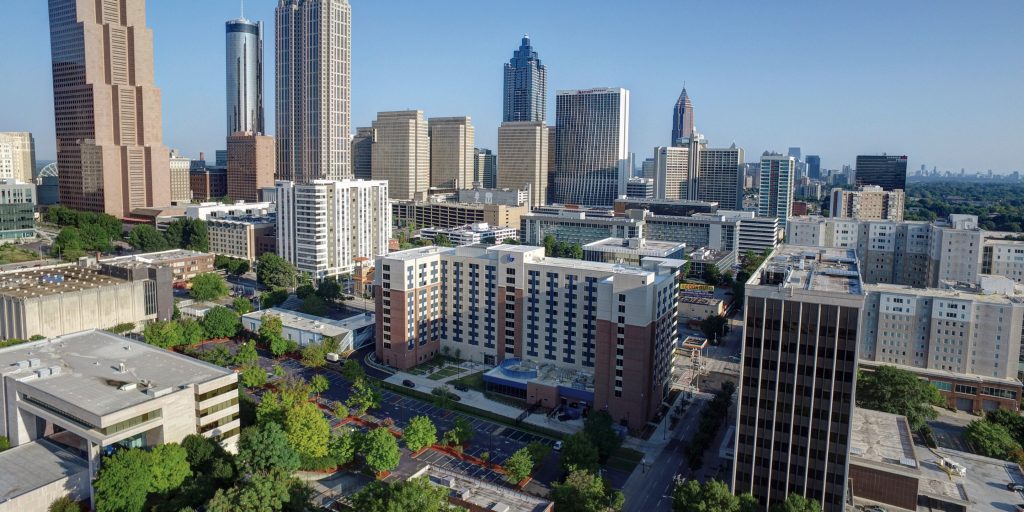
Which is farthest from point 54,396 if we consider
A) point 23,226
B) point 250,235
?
point 23,226

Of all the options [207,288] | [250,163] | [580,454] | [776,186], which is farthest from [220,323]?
[776,186]

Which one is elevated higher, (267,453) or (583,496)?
(267,453)

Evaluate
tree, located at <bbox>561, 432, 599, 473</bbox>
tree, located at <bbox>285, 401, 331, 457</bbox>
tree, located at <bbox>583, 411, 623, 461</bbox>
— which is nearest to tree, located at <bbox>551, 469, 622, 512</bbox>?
tree, located at <bbox>561, 432, 599, 473</bbox>

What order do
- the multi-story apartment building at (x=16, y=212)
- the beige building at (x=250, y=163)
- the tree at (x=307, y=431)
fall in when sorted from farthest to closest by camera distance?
the beige building at (x=250, y=163), the multi-story apartment building at (x=16, y=212), the tree at (x=307, y=431)

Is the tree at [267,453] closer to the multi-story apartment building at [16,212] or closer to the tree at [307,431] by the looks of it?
the tree at [307,431]

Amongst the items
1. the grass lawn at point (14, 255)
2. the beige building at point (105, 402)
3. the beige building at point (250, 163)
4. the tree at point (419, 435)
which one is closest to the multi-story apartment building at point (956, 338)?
the tree at point (419, 435)

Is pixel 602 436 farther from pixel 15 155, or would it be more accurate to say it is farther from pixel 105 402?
pixel 15 155
